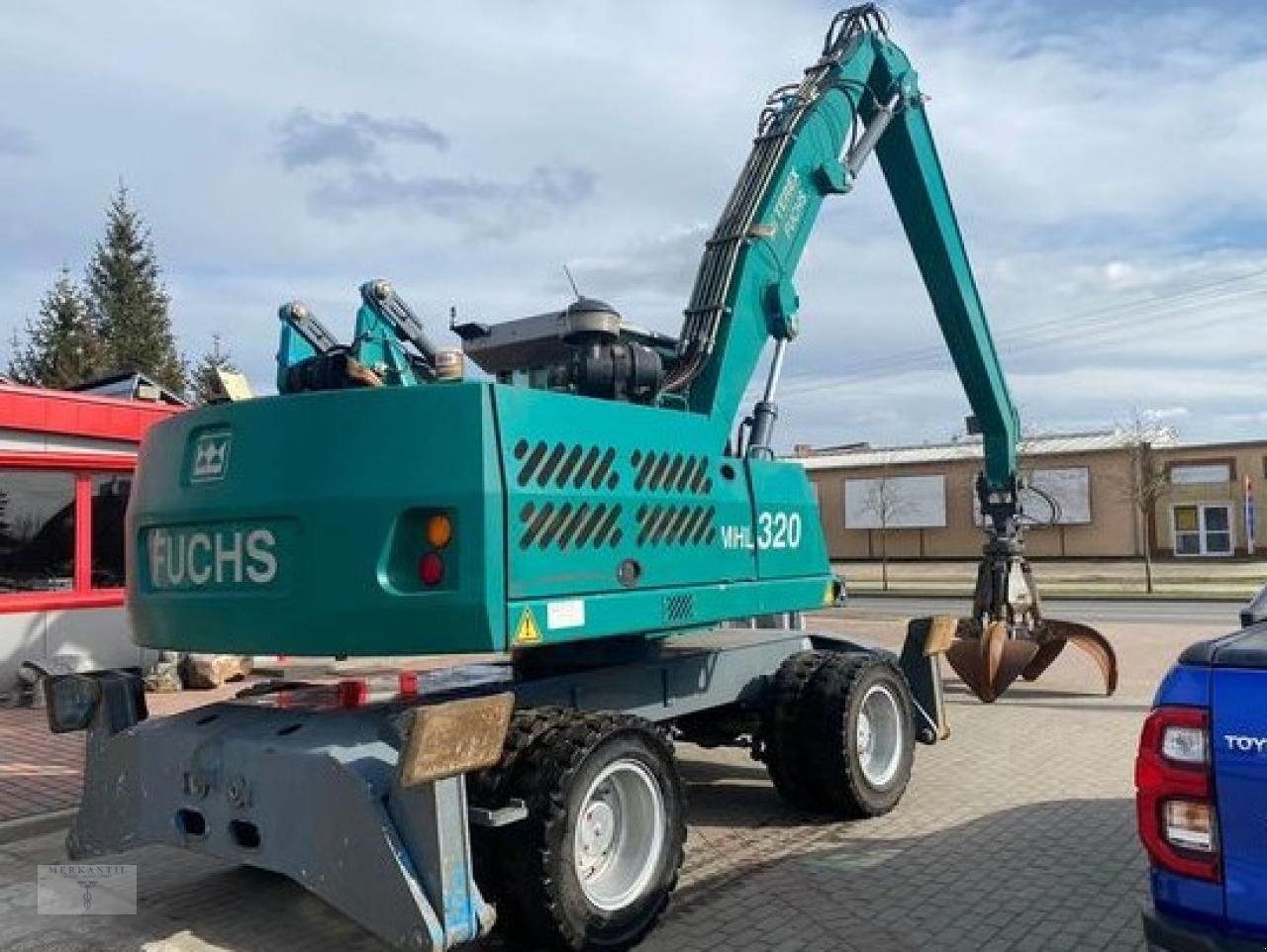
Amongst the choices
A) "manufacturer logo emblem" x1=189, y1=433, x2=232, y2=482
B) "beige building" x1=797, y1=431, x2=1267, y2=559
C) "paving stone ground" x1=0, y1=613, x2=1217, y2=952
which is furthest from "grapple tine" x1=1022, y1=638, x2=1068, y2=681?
"beige building" x1=797, y1=431, x2=1267, y2=559

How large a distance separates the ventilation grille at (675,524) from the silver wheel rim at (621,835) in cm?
104

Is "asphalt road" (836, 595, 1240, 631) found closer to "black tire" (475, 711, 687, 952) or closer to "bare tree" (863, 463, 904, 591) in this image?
"bare tree" (863, 463, 904, 591)

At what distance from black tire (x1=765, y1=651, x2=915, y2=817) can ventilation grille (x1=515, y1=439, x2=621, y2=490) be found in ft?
7.35

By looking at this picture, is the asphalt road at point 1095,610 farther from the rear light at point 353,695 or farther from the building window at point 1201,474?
the building window at point 1201,474

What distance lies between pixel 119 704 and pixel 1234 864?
4.77 metres

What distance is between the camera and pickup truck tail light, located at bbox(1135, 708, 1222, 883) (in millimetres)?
2795

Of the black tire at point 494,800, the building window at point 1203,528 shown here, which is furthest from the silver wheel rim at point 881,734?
the building window at point 1203,528

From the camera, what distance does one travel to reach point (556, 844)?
14.9 ft

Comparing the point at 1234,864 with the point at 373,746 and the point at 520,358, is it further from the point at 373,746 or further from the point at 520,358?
the point at 520,358

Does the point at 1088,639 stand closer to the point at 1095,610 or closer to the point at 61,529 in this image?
the point at 61,529

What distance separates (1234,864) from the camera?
2.75 meters

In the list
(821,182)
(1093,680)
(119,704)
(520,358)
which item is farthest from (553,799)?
(1093,680)

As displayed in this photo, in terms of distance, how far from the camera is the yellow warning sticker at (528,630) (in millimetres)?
4695

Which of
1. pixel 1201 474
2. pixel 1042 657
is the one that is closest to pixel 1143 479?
pixel 1201 474
